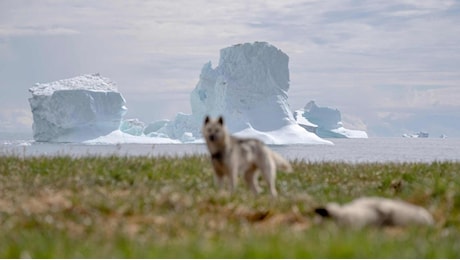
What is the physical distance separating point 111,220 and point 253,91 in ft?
283

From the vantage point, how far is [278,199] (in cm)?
1349

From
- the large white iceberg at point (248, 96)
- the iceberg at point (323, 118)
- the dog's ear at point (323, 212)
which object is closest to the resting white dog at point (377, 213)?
the dog's ear at point (323, 212)

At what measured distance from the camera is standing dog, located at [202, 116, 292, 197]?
14711 millimetres

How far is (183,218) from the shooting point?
433 inches

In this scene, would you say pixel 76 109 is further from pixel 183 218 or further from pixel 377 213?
pixel 377 213

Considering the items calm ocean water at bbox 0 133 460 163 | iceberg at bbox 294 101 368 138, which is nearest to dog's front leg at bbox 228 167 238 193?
calm ocean water at bbox 0 133 460 163

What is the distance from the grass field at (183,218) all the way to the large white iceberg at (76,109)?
69.5 metres

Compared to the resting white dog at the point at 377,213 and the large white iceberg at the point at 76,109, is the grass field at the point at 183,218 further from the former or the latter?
the large white iceberg at the point at 76,109

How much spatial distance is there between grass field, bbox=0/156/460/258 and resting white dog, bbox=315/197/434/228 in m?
0.32

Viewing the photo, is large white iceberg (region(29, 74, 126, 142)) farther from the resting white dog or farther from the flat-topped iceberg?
the resting white dog

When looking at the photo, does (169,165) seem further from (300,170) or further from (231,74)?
(231,74)

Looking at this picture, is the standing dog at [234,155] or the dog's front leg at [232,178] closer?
the standing dog at [234,155]

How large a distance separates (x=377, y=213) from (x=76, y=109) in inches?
3236

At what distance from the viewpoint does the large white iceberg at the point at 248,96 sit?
93.8 m
